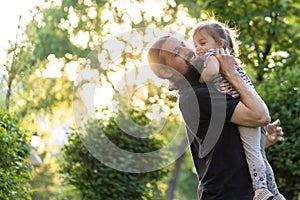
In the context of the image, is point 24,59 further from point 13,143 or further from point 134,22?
point 134,22

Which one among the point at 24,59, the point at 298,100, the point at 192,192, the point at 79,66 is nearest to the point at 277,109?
the point at 298,100

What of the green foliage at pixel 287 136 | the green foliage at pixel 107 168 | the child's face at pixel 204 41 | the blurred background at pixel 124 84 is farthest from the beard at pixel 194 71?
the green foliage at pixel 107 168

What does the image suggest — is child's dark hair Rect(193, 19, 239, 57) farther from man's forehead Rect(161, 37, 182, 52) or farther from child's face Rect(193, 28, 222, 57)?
man's forehead Rect(161, 37, 182, 52)

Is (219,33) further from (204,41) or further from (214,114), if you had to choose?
(214,114)

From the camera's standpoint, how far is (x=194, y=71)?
2.70m

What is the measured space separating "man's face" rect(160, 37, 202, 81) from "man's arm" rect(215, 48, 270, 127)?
109 millimetres

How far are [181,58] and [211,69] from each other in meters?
0.14

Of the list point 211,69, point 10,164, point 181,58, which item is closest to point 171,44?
point 181,58

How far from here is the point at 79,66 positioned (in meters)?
17.7

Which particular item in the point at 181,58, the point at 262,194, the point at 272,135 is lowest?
the point at 262,194

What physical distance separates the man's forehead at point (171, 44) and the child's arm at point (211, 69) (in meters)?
0.16

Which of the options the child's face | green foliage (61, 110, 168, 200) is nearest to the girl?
the child's face

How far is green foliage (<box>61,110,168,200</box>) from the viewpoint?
850 cm

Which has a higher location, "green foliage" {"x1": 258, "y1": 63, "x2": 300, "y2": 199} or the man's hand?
"green foliage" {"x1": 258, "y1": 63, "x2": 300, "y2": 199}
